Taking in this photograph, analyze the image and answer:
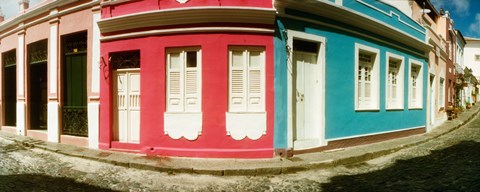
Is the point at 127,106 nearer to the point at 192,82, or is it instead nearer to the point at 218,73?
the point at 192,82

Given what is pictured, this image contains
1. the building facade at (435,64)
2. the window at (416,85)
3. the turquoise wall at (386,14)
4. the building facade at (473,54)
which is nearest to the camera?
the turquoise wall at (386,14)

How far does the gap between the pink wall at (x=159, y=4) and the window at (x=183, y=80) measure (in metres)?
1.13

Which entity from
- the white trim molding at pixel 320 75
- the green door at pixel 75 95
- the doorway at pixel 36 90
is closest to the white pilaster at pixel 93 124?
the green door at pixel 75 95

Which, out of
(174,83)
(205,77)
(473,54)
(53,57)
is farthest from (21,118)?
(473,54)

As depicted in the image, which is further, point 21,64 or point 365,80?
point 21,64

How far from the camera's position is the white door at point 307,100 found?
24.3 ft

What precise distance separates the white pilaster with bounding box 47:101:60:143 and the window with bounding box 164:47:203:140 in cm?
469

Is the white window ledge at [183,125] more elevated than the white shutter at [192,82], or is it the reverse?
the white shutter at [192,82]

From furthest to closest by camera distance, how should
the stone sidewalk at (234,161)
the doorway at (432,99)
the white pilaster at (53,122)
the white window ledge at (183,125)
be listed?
the doorway at (432,99) → the white pilaster at (53,122) → the white window ledge at (183,125) → the stone sidewalk at (234,161)

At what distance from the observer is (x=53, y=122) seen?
913cm

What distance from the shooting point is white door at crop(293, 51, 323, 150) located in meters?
7.40

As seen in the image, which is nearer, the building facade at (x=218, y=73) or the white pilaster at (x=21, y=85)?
the building facade at (x=218, y=73)

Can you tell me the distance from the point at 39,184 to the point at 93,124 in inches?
123

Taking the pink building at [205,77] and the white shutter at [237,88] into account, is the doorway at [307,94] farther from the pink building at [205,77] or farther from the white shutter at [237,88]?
the white shutter at [237,88]
